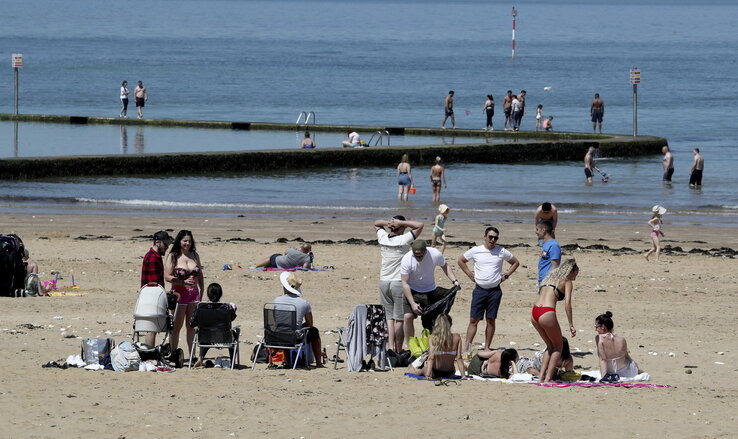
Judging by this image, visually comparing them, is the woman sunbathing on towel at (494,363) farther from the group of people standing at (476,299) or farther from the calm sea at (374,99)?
the calm sea at (374,99)

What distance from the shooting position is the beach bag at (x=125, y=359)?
11.1 m

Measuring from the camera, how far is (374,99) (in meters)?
76.2

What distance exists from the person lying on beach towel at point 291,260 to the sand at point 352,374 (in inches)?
10.5

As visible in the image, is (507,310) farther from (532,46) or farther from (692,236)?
(532,46)

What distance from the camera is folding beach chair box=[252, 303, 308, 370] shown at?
37.0ft

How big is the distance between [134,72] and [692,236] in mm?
82132

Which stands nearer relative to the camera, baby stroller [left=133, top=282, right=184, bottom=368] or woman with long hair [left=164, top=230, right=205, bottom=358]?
baby stroller [left=133, top=282, right=184, bottom=368]

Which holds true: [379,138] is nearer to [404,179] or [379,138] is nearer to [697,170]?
[697,170]

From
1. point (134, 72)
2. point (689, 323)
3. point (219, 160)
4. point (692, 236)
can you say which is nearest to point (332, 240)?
A: point (692, 236)

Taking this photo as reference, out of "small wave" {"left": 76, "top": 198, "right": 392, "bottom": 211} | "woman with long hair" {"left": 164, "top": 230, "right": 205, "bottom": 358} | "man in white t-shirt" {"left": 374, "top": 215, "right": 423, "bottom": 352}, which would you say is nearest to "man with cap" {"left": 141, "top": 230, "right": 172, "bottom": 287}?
"woman with long hair" {"left": 164, "top": 230, "right": 205, "bottom": 358}

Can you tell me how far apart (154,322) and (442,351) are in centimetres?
257

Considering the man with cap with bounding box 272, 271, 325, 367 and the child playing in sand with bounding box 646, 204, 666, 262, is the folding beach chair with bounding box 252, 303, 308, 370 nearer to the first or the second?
the man with cap with bounding box 272, 271, 325, 367

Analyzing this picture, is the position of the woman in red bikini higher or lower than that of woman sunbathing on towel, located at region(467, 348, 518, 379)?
higher

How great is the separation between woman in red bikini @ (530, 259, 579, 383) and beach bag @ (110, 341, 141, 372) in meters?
3.43
